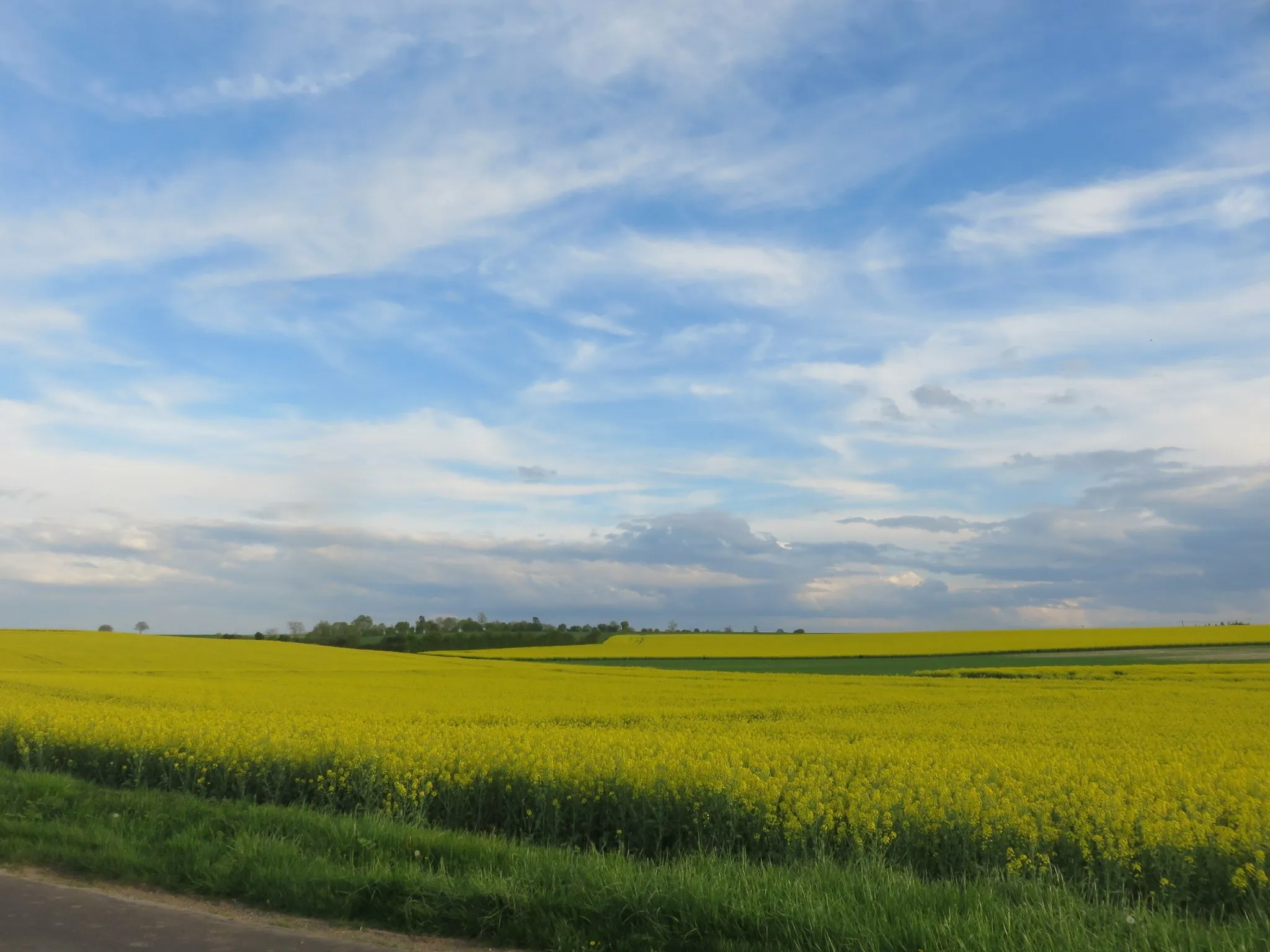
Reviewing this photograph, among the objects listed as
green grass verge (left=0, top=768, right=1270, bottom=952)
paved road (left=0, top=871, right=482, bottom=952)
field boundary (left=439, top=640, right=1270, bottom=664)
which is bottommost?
field boundary (left=439, top=640, right=1270, bottom=664)

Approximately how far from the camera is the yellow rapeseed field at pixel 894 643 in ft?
208

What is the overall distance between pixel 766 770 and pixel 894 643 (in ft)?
206

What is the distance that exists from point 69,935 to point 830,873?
5047 mm

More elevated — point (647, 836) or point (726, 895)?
point (726, 895)

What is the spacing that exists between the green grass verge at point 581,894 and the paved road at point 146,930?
0.30 m

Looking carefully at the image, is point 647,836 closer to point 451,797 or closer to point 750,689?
point 451,797

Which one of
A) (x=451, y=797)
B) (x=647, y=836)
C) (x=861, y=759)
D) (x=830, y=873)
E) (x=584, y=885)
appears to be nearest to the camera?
(x=584, y=885)

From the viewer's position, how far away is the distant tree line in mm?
82875

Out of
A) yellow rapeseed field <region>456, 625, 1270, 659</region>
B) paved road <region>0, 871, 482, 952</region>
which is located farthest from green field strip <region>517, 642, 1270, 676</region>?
paved road <region>0, 871, 482, 952</region>

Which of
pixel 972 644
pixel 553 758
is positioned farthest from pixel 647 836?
pixel 972 644

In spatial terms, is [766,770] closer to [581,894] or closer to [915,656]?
[581,894]

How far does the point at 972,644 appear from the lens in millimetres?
65812

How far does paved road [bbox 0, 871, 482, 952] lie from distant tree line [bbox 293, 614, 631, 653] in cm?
7350

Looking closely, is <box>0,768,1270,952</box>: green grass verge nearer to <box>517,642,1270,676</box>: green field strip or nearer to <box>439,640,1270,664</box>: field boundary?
<box>517,642,1270,676</box>: green field strip
